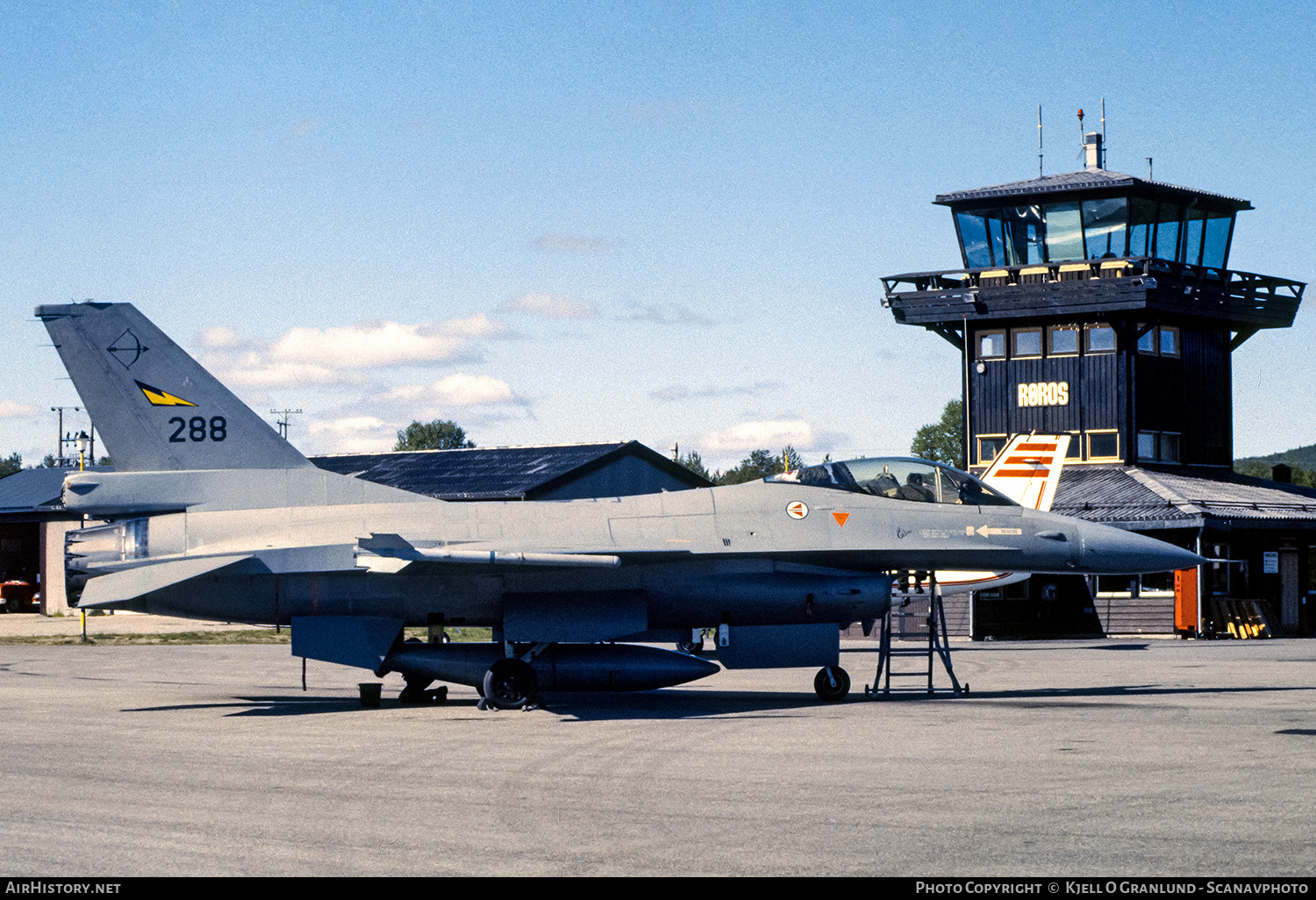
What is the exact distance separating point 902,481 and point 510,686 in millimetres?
6069

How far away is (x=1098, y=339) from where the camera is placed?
4172 cm

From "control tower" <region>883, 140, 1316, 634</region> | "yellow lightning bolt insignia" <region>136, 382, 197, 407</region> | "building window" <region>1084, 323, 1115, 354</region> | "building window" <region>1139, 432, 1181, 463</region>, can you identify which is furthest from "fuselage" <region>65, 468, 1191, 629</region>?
"building window" <region>1139, 432, 1181, 463</region>

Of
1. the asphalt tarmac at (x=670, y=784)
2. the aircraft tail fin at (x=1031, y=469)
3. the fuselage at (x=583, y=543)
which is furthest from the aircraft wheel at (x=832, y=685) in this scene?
the aircraft tail fin at (x=1031, y=469)

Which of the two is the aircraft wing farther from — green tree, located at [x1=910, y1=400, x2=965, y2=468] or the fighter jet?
green tree, located at [x1=910, y1=400, x2=965, y2=468]

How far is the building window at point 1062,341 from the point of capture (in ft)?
138

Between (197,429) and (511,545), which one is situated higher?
(197,429)

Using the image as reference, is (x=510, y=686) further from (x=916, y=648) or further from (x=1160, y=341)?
(x=1160, y=341)

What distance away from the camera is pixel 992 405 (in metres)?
43.2

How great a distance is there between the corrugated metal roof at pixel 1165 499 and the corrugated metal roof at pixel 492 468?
16.6 metres

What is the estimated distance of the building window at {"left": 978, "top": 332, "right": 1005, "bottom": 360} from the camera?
43.3m

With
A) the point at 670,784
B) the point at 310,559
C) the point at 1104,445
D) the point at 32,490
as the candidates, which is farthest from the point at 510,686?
the point at 32,490

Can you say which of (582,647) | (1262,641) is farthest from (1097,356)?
(582,647)

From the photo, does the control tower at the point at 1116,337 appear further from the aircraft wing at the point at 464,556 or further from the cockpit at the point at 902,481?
the aircraft wing at the point at 464,556

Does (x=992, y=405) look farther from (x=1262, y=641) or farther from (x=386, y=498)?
(x=386, y=498)
